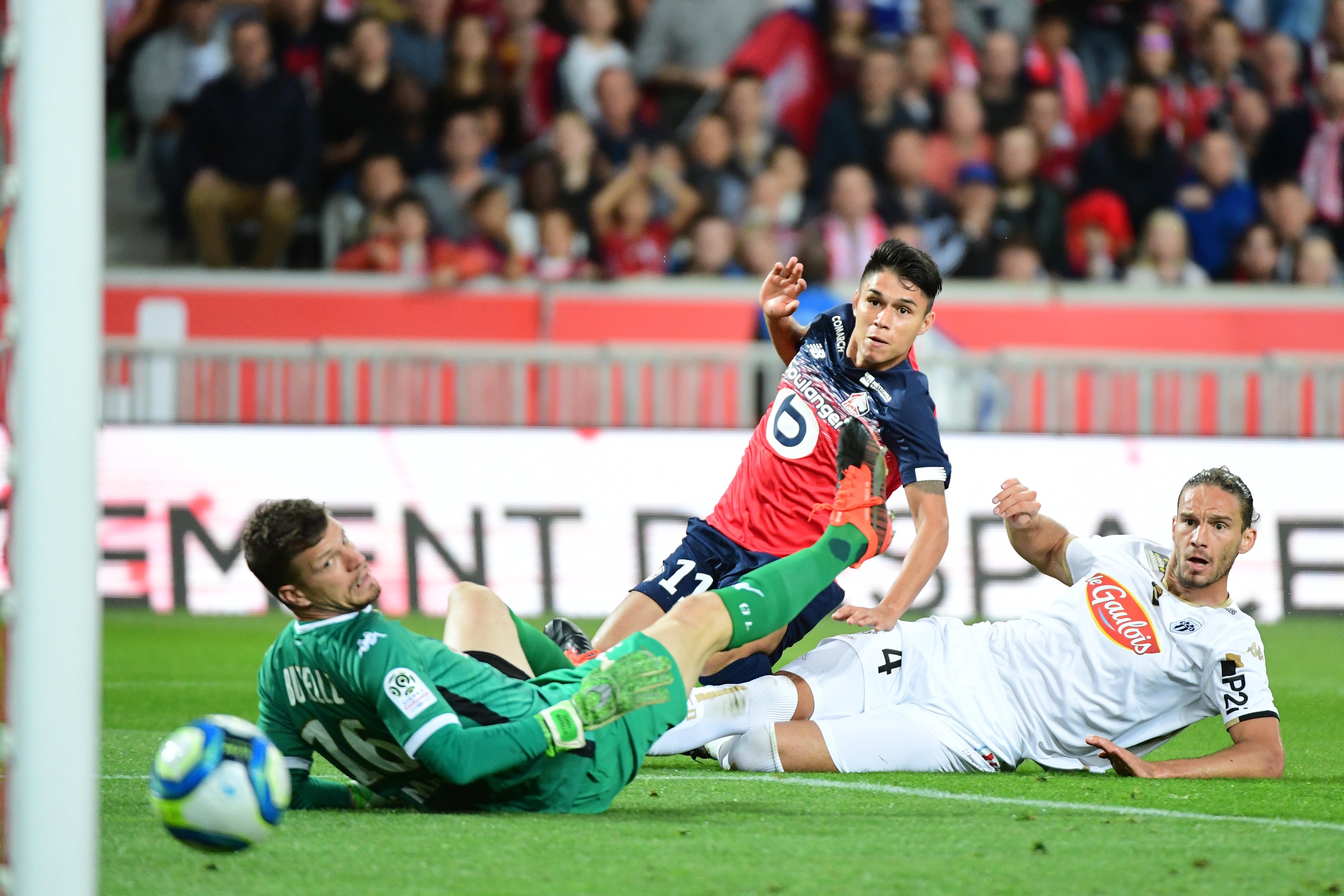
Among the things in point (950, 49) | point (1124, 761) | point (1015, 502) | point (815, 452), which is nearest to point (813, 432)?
point (815, 452)

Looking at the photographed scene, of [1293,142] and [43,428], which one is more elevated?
[1293,142]

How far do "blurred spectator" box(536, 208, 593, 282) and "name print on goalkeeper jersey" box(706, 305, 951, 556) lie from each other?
291 inches

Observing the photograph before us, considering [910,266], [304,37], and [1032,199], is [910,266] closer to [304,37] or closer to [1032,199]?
[1032,199]

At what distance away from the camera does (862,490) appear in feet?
19.4

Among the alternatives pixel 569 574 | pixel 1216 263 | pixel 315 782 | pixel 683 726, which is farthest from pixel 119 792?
pixel 1216 263

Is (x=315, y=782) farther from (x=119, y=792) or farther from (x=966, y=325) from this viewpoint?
(x=966, y=325)

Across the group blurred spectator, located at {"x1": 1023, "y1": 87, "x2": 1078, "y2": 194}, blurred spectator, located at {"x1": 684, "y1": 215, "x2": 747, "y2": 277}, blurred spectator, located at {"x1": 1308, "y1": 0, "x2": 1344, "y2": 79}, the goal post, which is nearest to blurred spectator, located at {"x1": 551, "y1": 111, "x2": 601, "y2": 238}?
blurred spectator, located at {"x1": 684, "y1": 215, "x2": 747, "y2": 277}

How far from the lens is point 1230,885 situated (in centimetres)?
420

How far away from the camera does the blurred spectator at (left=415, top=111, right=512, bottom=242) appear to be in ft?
48.1

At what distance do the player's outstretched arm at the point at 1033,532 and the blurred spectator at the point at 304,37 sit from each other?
33.5ft

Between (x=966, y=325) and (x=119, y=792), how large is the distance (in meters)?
9.72

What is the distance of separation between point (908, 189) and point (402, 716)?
11.2 m

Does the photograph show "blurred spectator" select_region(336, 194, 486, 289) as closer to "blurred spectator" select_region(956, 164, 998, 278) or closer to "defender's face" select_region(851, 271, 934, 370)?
"blurred spectator" select_region(956, 164, 998, 278)

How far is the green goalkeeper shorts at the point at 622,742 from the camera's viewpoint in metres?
5.04
